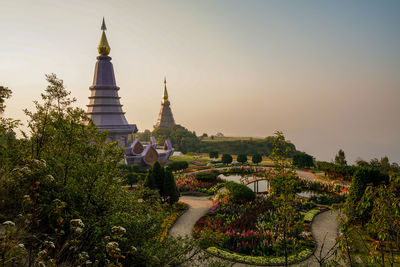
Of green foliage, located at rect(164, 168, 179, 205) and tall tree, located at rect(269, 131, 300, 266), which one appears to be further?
green foliage, located at rect(164, 168, 179, 205)

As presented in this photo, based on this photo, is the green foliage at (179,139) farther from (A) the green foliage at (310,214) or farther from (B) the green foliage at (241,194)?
(A) the green foliage at (310,214)

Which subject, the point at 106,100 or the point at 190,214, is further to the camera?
the point at 106,100

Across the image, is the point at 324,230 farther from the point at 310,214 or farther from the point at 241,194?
the point at 241,194

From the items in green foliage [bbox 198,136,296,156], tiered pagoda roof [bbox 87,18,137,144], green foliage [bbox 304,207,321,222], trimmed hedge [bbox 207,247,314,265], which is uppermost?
tiered pagoda roof [bbox 87,18,137,144]

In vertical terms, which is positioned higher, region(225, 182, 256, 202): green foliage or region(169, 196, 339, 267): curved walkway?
region(225, 182, 256, 202): green foliage

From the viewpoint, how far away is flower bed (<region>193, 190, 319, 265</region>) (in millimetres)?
9827

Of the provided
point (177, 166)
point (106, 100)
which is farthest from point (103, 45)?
point (177, 166)

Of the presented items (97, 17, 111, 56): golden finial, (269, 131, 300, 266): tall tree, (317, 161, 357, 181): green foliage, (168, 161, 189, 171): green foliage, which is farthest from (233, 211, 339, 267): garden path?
(97, 17, 111, 56): golden finial

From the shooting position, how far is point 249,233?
13.4 meters

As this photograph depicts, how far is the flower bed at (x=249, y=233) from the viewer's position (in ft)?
32.2

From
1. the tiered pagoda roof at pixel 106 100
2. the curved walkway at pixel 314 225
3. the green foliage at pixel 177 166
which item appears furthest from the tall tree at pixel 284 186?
the tiered pagoda roof at pixel 106 100

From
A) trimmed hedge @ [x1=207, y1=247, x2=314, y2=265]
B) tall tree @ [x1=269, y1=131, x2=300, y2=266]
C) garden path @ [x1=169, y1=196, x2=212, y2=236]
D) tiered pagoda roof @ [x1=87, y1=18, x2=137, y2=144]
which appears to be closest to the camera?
tall tree @ [x1=269, y1=131, x2=300, y2=266]

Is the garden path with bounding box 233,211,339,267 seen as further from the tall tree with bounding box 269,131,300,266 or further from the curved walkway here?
the tall tree with bounding box 269,131,300,266

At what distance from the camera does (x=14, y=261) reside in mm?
3906
